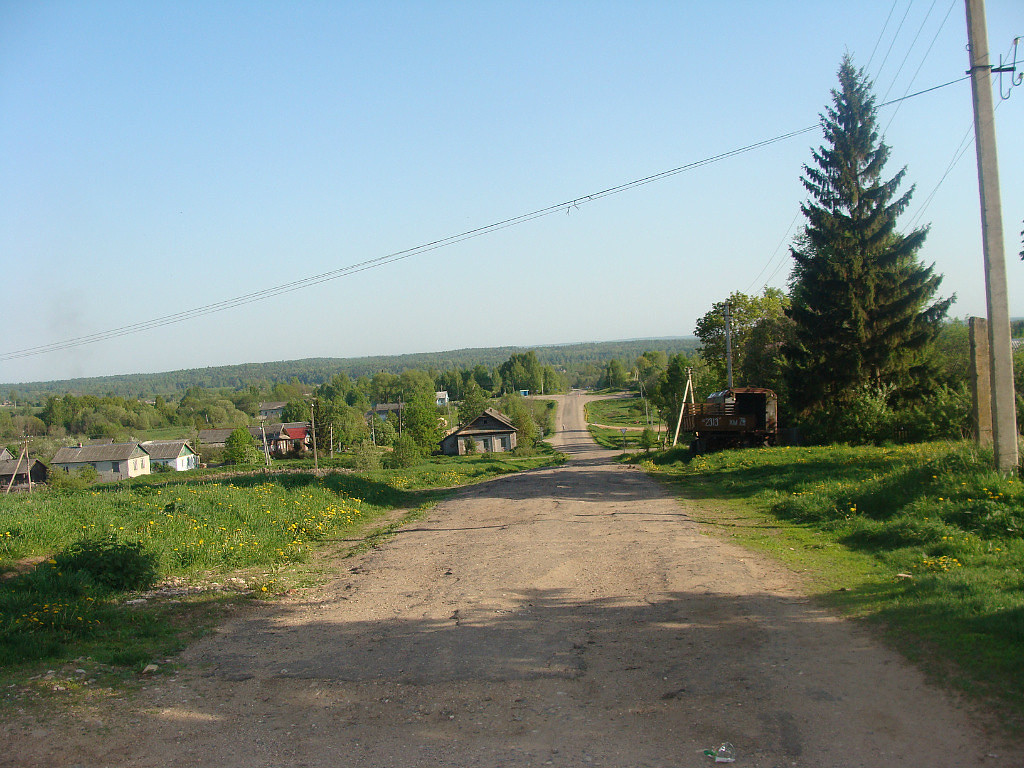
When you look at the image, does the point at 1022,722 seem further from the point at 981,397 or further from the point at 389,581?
the point at 981,397

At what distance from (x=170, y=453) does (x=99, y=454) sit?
7511 millimetres

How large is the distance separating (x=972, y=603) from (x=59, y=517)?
11.7m

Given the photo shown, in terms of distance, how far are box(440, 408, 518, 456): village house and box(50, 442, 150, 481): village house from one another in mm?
30098

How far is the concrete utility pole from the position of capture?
33.9 ft

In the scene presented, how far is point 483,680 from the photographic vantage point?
5.48 m

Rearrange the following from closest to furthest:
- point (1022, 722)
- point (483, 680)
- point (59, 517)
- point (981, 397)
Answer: point (1022, 722) → point (483, 680) → point (59, 517) → point (981, 397)

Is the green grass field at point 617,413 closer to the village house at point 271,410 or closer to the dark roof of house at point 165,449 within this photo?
the dark roof of house at point 165,449

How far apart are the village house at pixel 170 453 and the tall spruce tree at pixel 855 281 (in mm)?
60970

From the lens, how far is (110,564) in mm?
8609

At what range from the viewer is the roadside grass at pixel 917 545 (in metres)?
5.25

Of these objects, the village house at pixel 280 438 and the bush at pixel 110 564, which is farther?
the village house at pixel 280 438

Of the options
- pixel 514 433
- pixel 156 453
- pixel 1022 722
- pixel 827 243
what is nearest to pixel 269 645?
pixel 1022 722

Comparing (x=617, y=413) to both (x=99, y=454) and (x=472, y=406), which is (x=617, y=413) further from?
(x=99, y=454)

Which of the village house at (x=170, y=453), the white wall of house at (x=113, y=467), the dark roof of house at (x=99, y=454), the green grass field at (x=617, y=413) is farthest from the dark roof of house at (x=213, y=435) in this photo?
the green grass field at (x=617, y=413)
